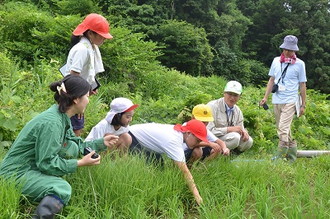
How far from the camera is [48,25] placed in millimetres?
7832

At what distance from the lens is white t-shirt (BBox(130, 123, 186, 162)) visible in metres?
3.26

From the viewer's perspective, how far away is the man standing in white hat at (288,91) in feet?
16.6

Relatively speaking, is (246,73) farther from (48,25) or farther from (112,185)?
(112,185)

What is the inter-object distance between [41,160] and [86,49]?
4.52 ft

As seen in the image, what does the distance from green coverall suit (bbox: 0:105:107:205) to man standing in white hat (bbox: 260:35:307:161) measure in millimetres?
3258

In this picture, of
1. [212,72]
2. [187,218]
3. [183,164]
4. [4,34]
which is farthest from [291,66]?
[212,72]

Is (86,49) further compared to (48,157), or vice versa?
(86,49)

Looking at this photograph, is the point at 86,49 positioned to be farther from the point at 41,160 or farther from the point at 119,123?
the point at 41,160

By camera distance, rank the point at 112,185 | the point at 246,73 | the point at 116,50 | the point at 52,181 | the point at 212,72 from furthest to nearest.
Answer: the point at 246,73, the point at 212,72, the point at 116,50, the point at 112,185, the point at 52,181

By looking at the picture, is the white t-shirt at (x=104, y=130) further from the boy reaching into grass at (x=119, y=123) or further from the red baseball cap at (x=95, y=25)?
the red baseball cap at (x=95, y=25)

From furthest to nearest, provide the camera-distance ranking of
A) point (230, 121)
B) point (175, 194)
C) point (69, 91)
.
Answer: point (230, 121), point (175, 194), point (69, 91)

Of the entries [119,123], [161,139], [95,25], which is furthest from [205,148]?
[95,25]

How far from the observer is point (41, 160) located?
2.43 metres

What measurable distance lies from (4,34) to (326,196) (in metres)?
6.85
